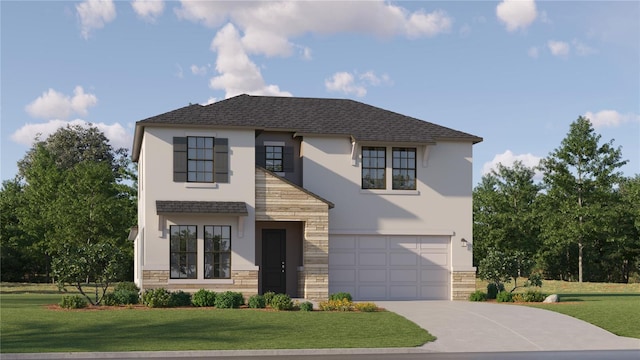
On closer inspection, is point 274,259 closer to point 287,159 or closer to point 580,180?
point 287,159

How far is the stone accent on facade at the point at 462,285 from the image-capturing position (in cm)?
3098

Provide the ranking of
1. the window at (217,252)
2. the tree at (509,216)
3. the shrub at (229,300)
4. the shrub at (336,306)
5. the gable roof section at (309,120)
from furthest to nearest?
the tree at (509,216), the gable roof section at (309,120), the window at (217,252), the shrub at (229,300), the shrub at (336,306)

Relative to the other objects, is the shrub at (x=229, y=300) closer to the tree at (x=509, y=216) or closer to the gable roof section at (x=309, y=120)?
the gable roof section at (x=309, y=120)

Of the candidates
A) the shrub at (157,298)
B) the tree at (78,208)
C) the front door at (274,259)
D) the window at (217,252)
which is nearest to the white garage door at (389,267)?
the front door at (274,259)

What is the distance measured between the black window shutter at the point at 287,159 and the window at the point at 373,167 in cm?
274

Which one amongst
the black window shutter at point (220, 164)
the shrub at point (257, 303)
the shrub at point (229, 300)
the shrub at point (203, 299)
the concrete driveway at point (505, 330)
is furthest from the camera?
the black window shutter at point (220, 164)

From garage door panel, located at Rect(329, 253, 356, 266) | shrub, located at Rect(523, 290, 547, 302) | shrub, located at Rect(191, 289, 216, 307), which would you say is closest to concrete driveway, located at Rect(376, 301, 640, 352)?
shrub, located at Rect(523, 290, 547, 302)

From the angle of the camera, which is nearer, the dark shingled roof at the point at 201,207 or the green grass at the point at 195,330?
the green grass at the point at 195,330

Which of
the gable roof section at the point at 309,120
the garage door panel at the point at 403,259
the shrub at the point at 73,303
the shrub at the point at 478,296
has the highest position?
the gable roof section at the point at 309,120

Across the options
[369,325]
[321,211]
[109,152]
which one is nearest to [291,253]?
[321,211]

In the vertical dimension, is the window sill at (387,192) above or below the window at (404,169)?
below

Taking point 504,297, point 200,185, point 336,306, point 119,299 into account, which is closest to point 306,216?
point 200,185

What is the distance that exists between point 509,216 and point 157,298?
38.5 meters

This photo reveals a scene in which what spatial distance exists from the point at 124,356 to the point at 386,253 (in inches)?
588
